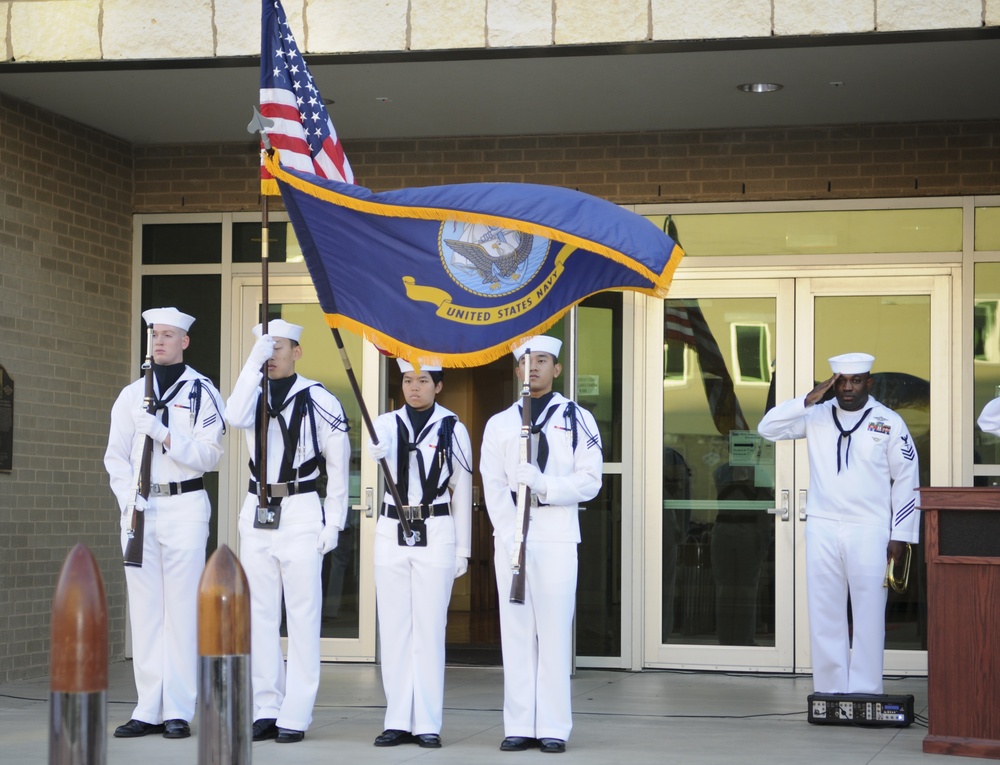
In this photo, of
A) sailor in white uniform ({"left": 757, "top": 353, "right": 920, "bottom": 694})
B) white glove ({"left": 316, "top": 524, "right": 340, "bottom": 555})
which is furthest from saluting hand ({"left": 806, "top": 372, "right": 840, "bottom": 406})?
white glove ({"left": 316, "top": 524, "right": 340, "bottom": 555})

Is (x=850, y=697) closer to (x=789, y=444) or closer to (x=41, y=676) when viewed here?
(x=789, y=444)

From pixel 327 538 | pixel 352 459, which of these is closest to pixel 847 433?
pixel 327 538

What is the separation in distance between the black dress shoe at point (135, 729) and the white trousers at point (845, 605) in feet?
11.2

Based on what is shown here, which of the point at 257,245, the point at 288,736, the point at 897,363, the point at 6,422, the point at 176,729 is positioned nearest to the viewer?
the point at 288,736

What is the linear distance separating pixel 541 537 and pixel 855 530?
1.96m

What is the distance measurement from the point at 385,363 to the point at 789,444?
2824 millimetres

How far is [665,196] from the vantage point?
10.1m

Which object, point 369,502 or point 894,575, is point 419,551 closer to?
point 894,575

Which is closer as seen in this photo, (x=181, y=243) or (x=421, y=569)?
(x=421, y=569)

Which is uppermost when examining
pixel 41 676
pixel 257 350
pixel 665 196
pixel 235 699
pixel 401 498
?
pixel 665 196

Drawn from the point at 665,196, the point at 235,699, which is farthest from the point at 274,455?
the point at 665,196

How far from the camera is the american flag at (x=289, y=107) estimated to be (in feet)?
22.6

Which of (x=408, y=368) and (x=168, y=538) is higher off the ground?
(x=408, y=368)

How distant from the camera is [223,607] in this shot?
402 cm
